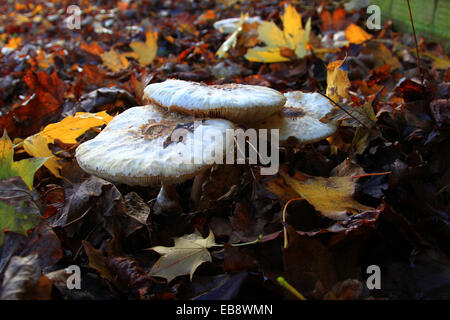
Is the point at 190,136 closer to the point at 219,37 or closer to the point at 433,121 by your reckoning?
the point at 433,121

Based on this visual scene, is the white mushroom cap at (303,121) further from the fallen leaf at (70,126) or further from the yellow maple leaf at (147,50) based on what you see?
the yellow maple leaf at (147,50)

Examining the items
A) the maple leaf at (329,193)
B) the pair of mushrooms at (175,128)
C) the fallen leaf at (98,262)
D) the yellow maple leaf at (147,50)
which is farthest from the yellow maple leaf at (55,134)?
the yellow maple leaf at (147,50)

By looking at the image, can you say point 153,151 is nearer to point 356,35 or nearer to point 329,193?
point 329,193

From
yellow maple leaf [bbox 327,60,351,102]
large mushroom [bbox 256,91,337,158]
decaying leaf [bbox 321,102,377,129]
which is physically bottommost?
large mushroom [bbox 256,91,337,158]

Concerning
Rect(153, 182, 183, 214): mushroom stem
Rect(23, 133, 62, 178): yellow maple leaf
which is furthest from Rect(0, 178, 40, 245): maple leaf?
Rect(153, 182, 183, 214): mushroom stem

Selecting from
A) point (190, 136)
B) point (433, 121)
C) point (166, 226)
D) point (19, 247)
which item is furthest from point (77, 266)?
point (433, 121)

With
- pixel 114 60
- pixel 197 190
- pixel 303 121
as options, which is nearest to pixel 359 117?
pixel 303 121

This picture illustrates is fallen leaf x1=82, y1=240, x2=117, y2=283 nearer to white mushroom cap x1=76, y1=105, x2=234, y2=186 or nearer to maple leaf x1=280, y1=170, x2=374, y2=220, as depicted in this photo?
white mushroom cap x1=76, y1=105, x2=234, y2=186
